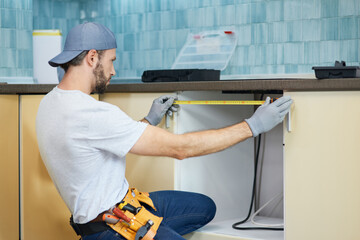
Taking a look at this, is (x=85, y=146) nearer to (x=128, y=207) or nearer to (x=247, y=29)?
(x=128, y=207)

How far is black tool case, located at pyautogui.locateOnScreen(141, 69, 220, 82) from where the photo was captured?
6.73 ft

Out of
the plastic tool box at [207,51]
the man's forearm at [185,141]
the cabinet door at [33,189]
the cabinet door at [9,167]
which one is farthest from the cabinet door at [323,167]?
the cabinet door at [9,167]

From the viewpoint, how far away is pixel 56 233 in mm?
2236

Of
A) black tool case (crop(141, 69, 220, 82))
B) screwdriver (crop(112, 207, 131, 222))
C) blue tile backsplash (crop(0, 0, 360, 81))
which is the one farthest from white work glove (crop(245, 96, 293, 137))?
blue tile backsplash (crop(0, 0, 360, 81))

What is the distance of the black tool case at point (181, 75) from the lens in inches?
80.8

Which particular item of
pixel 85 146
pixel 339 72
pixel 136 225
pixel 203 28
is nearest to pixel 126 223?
pixel 136 225

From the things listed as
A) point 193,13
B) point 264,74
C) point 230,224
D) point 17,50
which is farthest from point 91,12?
point 230,224

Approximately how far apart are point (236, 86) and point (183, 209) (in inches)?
20.7

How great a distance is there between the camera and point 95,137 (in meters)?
1.54

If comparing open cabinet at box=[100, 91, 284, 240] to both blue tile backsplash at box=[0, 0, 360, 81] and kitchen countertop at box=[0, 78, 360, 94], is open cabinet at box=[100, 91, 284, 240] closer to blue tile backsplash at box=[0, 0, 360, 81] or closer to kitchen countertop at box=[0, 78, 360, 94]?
kitchen countertop at box=[0, 78, 360, 94]

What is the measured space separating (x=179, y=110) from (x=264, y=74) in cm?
63

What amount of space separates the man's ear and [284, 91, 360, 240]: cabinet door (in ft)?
2.28

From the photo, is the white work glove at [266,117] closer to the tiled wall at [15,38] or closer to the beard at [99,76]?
the beard at [99,76]

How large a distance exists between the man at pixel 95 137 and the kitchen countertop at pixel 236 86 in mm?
80
